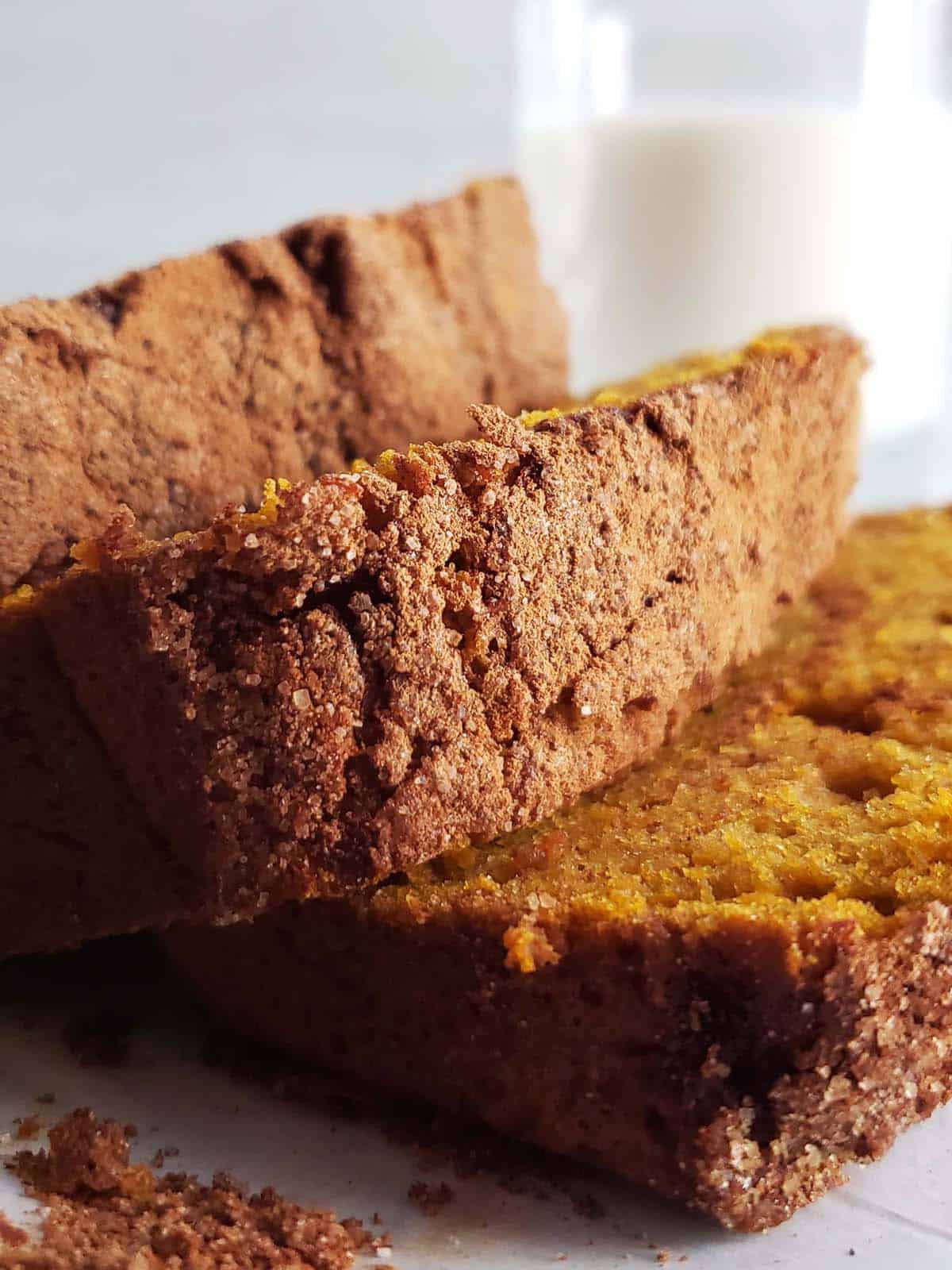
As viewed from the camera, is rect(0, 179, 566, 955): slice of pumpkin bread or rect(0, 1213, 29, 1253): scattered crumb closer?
rect(0, 1213, 29, 1253): scattered crumb

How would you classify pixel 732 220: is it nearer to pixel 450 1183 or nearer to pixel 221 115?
pixel 221 115

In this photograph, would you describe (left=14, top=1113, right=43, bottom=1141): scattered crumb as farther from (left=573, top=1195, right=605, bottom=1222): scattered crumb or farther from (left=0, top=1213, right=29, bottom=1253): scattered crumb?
(left=573, top=1195, right=605, bottom=1222): scattered crumb

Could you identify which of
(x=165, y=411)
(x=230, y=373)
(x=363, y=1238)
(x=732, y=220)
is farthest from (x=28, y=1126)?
(x=732, y=220)

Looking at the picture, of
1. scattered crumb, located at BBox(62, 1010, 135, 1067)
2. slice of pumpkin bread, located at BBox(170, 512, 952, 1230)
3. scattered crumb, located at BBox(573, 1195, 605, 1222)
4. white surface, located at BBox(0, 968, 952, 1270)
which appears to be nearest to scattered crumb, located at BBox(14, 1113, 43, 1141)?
white surface, located at BBox(0, 968, 952, 1270)

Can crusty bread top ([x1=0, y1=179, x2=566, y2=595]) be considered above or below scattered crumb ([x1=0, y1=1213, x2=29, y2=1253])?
above

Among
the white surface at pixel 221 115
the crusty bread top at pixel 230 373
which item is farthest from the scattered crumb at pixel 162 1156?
the white surface at pixel 221 115

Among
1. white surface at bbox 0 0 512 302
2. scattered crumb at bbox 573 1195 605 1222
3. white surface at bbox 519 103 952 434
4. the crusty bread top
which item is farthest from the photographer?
white surface at bbox 0 0 512 302

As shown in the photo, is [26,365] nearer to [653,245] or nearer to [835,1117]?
[835,1117]
